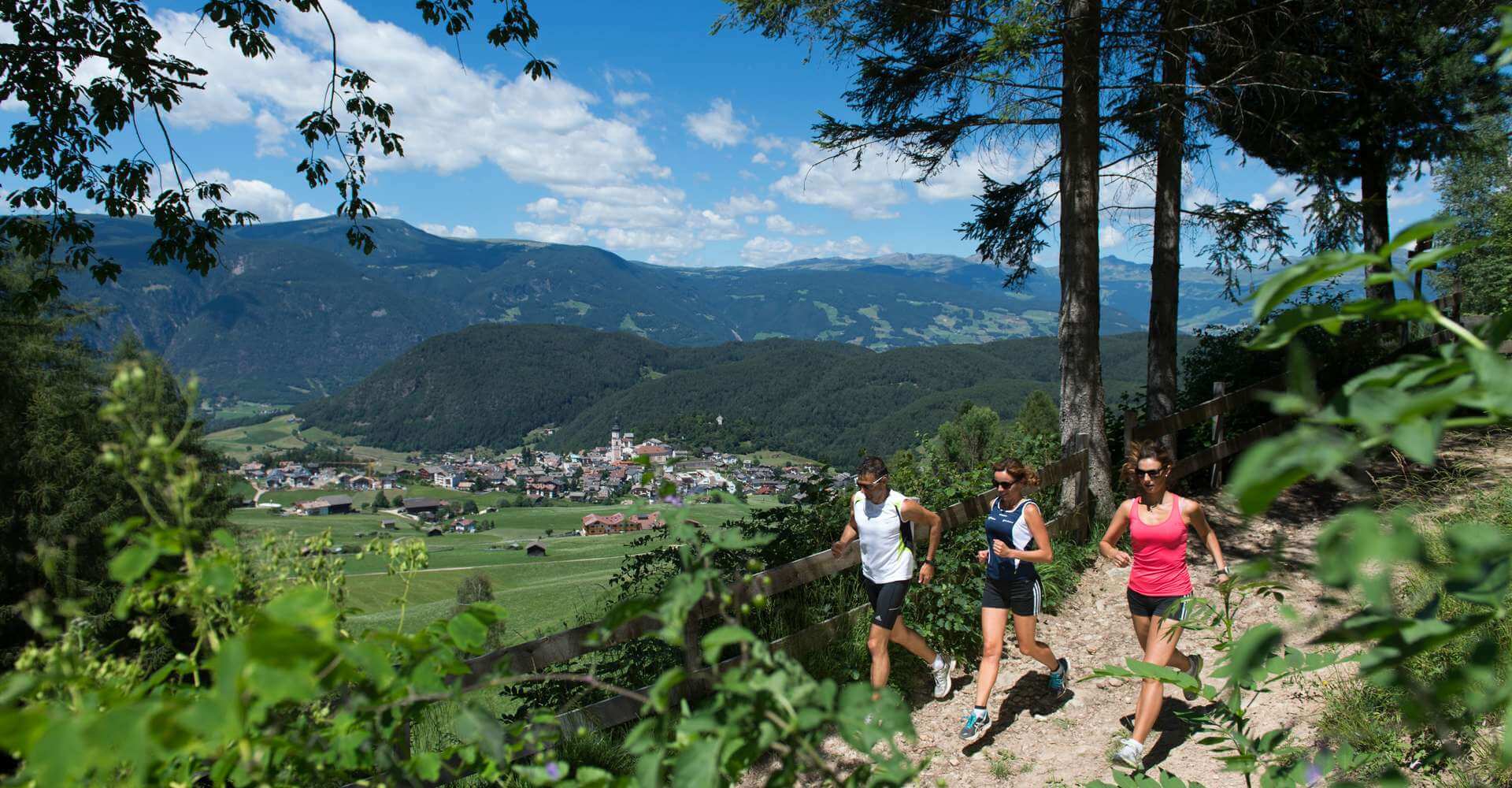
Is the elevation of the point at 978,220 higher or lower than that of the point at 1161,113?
lower

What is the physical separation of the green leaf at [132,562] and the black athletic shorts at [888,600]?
4200mm

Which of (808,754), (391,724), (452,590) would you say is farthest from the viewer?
(452,590)

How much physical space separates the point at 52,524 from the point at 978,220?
24.2 m

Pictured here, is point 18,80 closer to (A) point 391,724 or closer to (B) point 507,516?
(A) point 391,724

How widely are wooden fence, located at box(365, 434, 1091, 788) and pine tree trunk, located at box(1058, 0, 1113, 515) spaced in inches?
8.5

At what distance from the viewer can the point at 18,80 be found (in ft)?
18.2

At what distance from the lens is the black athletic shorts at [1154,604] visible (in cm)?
424

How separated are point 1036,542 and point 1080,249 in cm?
373

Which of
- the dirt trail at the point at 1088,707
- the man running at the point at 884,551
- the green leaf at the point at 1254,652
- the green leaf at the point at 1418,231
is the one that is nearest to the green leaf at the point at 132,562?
the green leaf at the point at 1254,652

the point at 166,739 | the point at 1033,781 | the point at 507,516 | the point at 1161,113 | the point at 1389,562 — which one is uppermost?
the point at 1161,113

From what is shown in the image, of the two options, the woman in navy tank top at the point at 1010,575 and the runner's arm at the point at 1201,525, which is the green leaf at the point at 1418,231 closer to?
the runner's arm at the point at 1201,525

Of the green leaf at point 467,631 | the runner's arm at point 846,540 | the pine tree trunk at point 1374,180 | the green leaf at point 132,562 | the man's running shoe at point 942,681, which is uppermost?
the pine tree trunk at point 1374,180

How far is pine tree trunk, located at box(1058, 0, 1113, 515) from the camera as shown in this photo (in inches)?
281

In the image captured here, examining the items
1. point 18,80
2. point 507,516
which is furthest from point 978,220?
point 507,516
